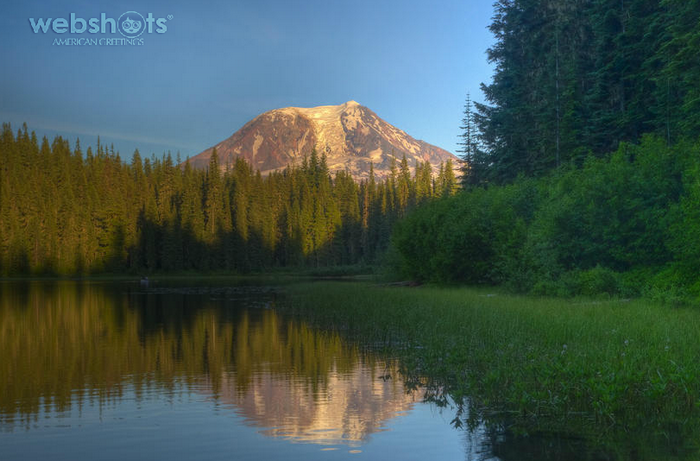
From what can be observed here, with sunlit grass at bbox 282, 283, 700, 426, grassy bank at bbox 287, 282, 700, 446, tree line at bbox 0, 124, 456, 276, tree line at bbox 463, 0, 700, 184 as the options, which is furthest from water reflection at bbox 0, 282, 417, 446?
tree line at bbox 0, 124, 456, 276

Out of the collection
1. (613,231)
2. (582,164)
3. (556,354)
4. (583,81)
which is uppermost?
(583,81)

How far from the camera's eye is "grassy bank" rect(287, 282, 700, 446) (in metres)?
12.1

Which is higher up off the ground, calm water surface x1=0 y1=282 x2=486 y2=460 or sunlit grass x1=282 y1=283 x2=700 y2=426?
sunlit grass x1=282 y1=283 x2=700 y2=426

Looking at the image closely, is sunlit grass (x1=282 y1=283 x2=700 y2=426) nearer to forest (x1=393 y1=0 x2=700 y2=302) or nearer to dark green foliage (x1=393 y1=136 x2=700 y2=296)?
dark green foliage (x1=393 y1=136 x2=700 y2=296)

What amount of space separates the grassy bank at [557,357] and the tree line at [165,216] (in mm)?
83723

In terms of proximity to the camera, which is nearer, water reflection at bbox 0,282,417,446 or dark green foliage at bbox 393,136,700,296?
water reflection at bbox 0,282,417,446

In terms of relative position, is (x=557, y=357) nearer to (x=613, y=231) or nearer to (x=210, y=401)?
(x=210, y=401)

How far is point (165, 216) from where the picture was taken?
130000 mm

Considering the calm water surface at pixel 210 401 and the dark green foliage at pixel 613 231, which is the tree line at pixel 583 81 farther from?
the calm water surface at pixel 210 401

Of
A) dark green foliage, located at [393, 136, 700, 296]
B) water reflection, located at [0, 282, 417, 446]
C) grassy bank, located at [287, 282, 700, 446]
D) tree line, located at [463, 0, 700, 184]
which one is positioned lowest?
water reflection, located at [0, 282, 417, 446]

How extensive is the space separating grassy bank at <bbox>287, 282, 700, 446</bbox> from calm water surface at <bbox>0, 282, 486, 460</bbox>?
127 centimetres

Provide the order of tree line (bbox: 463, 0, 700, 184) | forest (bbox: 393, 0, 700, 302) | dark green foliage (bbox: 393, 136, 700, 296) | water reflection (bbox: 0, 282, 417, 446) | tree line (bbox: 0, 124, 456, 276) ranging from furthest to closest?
tree line (bbox: 0, 124, 456, 276)
tree line (bbox: 463, 0, 700, 184)
forest (bbox: 393, 0, 700, 302)
dark green foliage (bbox: 393, 136, 700, 296)
water reflection (bbox: 0, 282, 417, 446)

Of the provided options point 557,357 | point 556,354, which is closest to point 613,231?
point 556,354

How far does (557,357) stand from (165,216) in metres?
124
